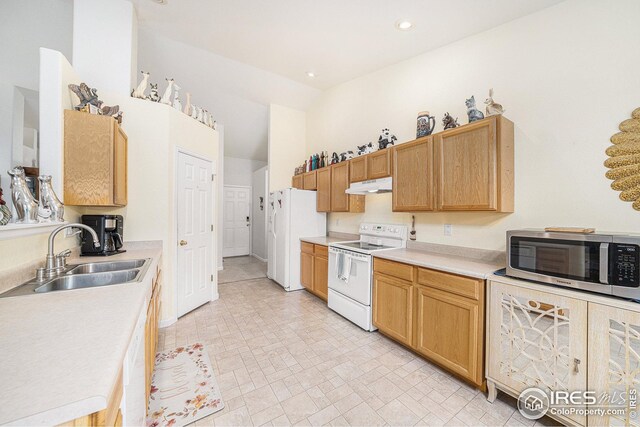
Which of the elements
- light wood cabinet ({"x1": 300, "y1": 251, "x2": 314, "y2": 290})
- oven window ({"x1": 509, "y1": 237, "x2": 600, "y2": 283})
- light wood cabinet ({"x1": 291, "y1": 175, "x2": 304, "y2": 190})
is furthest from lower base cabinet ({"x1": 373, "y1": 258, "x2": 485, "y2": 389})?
light wood cabinet ({"x1": 291, "y1": 175, "x2": 304, "y2": 190})

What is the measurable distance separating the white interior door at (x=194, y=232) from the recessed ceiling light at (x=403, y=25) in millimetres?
2826

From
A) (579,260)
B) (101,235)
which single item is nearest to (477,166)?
(579,260)

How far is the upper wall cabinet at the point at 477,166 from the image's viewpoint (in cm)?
200

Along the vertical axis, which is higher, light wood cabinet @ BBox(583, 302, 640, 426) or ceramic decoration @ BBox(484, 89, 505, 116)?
ceramic decoration @ BBox(484, 89, 505, 116)

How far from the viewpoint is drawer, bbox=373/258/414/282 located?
2.26 meters

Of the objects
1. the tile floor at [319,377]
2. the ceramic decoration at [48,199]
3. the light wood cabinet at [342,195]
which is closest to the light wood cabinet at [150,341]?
the tile floor at [319,377]

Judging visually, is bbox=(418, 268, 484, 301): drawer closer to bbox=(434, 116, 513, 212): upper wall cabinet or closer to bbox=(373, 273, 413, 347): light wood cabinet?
bbox=(373, 273, 413, 347): light wood cabinet

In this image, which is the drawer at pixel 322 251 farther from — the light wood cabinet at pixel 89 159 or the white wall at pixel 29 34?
the white wall at pixel 29 34

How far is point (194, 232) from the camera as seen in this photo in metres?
3.21

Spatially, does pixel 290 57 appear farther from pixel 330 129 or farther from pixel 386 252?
pixel 386 252

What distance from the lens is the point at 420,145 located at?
2.50 m

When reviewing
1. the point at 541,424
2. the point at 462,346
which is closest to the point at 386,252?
the point at 462,346

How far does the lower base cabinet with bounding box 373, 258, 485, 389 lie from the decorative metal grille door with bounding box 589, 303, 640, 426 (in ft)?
1.78

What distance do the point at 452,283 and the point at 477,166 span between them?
1009mm
